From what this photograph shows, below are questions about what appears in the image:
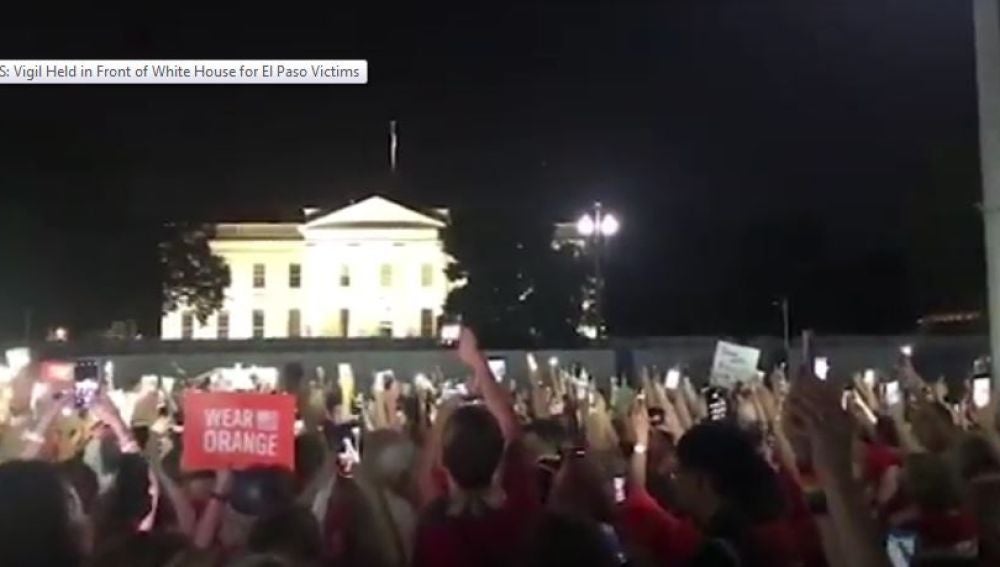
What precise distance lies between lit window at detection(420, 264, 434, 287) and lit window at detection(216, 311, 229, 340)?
12865mm

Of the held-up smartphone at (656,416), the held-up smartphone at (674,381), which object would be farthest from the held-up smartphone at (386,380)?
the held-up smartphone at (656,416)

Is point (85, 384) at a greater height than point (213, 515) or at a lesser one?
greater

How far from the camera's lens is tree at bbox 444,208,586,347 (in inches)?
2734

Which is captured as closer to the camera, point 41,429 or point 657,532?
point 657,532

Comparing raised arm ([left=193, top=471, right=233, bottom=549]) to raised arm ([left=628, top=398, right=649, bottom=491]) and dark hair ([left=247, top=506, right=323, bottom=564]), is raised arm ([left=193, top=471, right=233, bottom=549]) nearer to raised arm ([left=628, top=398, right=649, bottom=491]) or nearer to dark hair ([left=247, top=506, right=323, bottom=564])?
dark hair ([left=247, top=506, right=323, bottom=564])

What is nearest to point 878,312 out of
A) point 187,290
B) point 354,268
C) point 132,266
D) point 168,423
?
point 132,266

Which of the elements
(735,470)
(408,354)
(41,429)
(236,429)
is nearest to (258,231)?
(408,354)

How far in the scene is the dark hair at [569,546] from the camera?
342 centimetres

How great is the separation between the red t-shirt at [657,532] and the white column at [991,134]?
666 cm

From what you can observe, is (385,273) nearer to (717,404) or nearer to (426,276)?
(426,276)

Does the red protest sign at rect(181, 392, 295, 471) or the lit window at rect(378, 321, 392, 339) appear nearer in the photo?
the red protest sign at rect(181, 392, 295, 471)

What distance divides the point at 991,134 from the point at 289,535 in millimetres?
8340

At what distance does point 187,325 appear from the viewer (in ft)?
295

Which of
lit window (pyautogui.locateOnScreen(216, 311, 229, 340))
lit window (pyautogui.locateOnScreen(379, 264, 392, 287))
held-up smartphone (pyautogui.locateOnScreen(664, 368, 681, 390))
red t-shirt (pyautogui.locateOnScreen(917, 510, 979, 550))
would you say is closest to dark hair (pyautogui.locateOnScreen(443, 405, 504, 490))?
red t-shirt (pyautogui.locateOnScreen(917, 510, 979, 550))
